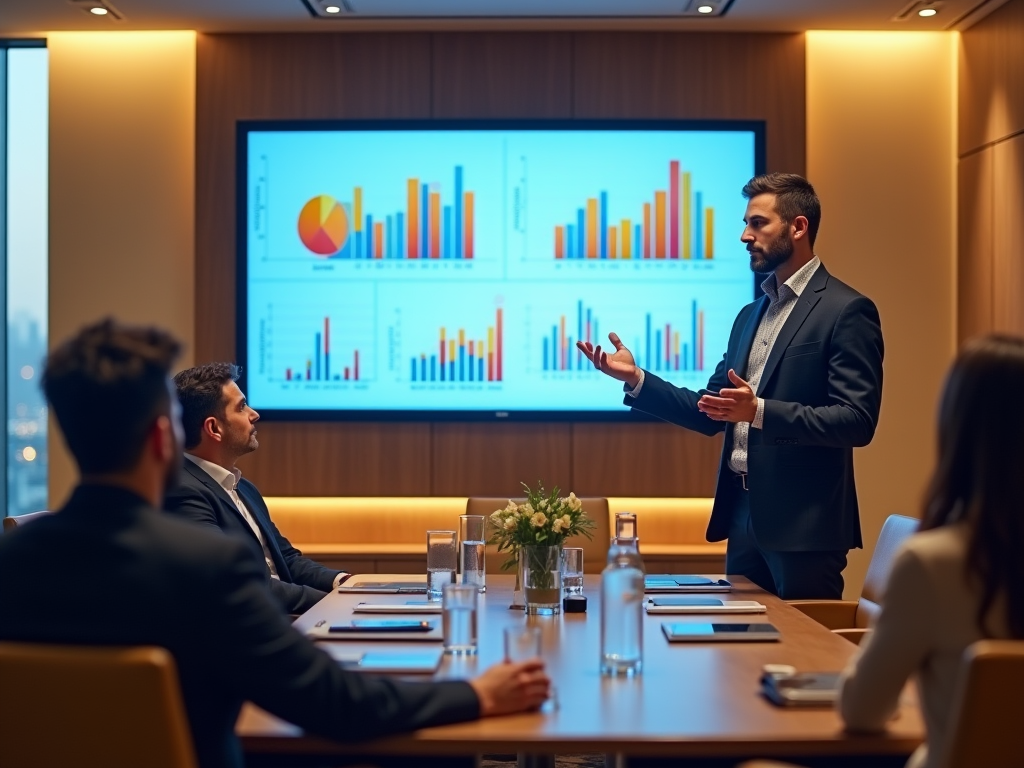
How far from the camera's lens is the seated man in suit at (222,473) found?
3398mm

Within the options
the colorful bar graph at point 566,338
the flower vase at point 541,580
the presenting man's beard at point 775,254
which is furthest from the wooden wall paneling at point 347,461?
the flower vase at point 541,580

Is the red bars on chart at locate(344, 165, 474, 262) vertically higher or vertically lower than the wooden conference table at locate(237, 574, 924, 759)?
higher

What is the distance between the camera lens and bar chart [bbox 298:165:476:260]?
582 cm

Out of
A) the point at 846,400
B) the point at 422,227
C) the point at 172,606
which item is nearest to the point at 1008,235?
the point at 846,400

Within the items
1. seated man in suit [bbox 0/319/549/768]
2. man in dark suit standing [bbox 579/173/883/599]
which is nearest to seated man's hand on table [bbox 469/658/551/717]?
seated man in suit [bbox 0/319/549/768]

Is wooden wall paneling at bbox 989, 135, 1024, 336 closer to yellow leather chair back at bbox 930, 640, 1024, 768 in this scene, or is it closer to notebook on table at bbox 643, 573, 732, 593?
notebook on table at bbox 643, 573, 732, 593

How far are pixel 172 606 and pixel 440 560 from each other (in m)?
1.59

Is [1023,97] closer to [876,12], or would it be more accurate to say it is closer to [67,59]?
[876,12]

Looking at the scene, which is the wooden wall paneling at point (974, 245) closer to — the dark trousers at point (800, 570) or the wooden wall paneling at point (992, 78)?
the wooden wall paneling at point (992, 78)

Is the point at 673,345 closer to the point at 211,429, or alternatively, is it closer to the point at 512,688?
the point at 211,429

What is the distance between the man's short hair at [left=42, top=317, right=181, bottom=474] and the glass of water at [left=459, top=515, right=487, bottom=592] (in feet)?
5.08

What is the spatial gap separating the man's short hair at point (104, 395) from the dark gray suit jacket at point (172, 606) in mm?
56

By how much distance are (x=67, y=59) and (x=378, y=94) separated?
1640mm

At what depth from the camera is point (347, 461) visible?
588 cm
